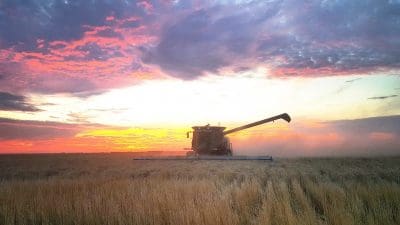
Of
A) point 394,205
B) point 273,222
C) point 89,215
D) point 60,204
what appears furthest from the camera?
point 60,204

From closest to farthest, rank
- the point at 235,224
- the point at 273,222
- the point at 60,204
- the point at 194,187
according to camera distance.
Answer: the point at 235,224 < the point at 273,222 < the point at 60,204 < the point at 194,187

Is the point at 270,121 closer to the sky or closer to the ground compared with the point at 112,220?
closer to the sky

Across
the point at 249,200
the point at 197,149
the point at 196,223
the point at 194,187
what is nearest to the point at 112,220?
the point at 196,223

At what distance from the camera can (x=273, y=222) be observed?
6.15 metres

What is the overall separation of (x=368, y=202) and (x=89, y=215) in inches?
240

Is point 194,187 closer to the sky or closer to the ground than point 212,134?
closer to the ground

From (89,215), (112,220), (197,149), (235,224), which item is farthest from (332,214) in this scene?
(197,149)

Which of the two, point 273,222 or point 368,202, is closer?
point 273,222

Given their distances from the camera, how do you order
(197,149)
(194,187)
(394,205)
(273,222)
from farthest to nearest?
1. (197,149)
2. (194,187)
3. (394,205)
4. (273,222)

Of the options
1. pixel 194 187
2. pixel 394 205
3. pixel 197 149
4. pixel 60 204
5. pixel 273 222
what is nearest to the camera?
pixel 273 222

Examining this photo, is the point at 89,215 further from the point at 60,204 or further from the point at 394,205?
the point at 394,205

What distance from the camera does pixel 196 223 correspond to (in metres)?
5.77

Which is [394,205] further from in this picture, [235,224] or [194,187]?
[194,187]

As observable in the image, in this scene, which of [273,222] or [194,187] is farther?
[194,187]
